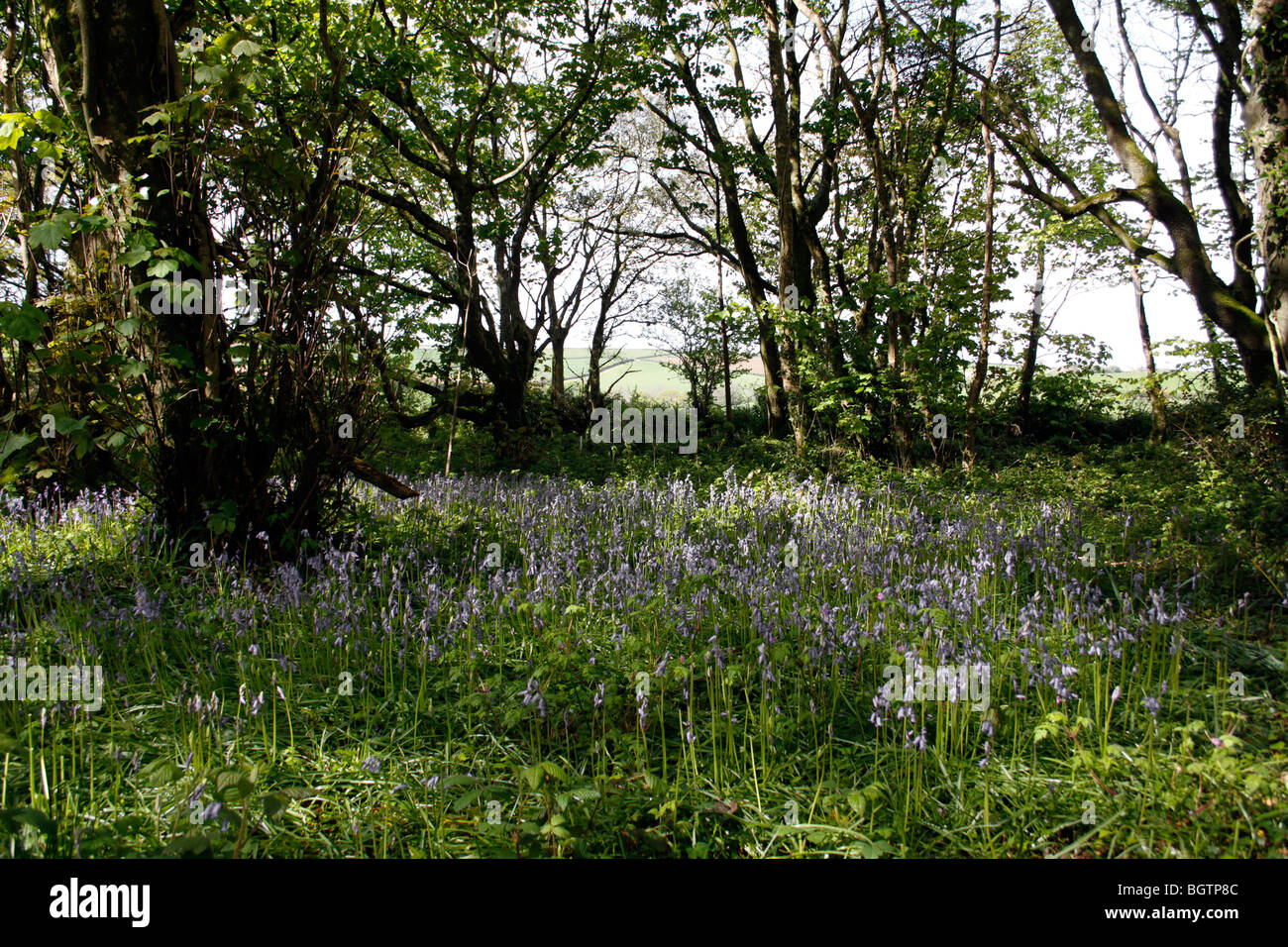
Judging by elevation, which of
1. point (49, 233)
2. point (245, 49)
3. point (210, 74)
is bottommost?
point (49, 233)

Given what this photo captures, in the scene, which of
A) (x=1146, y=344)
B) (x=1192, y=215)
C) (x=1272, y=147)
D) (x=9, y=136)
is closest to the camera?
(x=9, y=136)

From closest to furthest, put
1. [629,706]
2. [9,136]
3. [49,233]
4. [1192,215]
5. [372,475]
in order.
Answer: [629,706] < [49,233] < [9,136] < [372,475] < [1192,215]

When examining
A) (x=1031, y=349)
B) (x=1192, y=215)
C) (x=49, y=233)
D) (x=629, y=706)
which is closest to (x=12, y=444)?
(x=49, y=233)

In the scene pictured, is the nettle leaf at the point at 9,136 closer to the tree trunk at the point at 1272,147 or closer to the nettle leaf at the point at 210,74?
the nettle leaf at the point at 210,74

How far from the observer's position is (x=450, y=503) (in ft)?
24.2

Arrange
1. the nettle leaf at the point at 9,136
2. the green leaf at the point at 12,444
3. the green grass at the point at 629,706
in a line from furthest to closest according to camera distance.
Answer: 1. the nettle leaf at the point at 9,136
2. the green leaf at the point at 12,444
3. the green grass at the point at 629,706

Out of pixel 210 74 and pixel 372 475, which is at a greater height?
pixel 210 74

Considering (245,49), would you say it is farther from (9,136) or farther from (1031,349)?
(1031,349)

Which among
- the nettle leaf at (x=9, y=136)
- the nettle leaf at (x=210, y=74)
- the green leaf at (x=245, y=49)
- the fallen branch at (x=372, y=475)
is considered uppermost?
the green leaf at (x=245, y=49)

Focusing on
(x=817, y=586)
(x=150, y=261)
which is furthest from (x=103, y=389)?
(x=817, y=586)

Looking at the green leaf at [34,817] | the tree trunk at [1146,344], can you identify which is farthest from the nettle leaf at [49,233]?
the tree trunk at [1146,344]

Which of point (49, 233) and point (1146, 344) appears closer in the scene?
point (49, 233)

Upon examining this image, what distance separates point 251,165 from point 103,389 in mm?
1863
